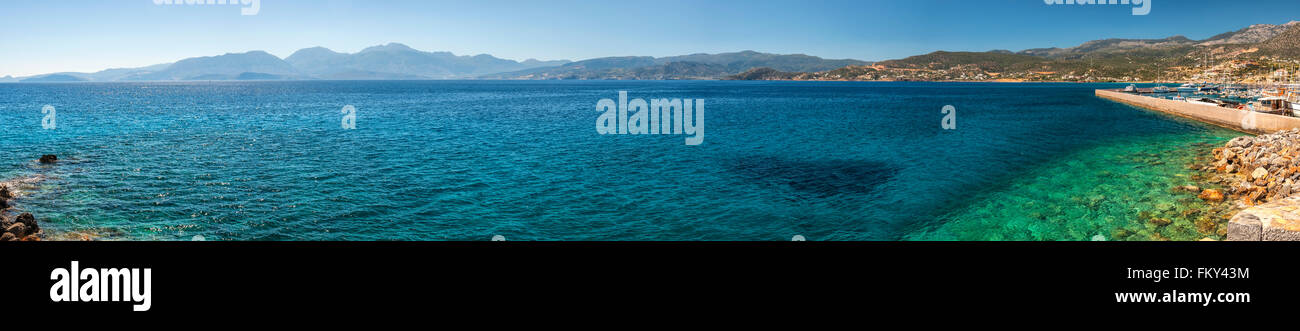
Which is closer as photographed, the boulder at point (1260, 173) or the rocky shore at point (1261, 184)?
the rocky shore at point (1261, 184)

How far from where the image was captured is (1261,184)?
17.8m

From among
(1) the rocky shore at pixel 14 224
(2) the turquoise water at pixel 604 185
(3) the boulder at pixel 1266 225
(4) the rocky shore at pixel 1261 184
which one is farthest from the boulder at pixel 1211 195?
(1) the rocky shore at pixel 14 224

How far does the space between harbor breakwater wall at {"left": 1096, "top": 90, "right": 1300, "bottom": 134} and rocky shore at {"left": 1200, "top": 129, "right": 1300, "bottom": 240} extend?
1011cm

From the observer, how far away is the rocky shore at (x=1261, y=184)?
10305 mm

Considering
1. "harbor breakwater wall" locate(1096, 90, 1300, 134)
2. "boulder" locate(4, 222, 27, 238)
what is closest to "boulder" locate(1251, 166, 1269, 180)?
"harbor breakwater wall" locate(1096, 90, 1300, 134)

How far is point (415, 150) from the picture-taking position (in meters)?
31.4

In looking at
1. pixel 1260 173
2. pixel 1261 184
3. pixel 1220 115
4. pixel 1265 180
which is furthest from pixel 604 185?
pixel 1220 115

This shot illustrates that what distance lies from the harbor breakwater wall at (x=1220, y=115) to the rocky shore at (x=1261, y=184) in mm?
10108

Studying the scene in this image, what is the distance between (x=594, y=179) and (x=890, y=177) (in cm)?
1199

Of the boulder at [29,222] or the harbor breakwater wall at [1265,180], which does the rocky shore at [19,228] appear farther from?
the harbor breakwater wall at [1265,180]

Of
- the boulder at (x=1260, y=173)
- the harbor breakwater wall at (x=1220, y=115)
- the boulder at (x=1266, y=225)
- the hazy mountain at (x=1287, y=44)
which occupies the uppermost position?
the hazy mountain at (x=1287, y=44)
